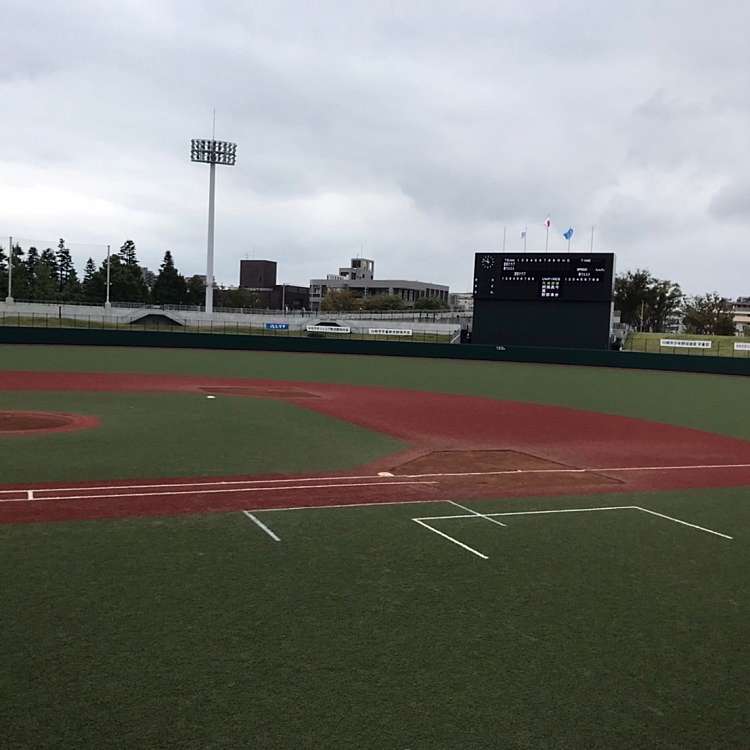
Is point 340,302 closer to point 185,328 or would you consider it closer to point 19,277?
point 19,277

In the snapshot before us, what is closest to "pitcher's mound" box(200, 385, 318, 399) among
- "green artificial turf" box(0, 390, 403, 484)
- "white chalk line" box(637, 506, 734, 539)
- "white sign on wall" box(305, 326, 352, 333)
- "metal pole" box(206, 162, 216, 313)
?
"green artificial turf" box(0, 390, 403, 484)

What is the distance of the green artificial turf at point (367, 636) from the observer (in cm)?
562

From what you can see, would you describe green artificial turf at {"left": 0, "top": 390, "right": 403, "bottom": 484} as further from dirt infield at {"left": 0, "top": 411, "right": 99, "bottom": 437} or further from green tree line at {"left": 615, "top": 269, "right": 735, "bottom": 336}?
green tree line at {"left": 615, "top": 269, "right": 735, "bottom": 336}

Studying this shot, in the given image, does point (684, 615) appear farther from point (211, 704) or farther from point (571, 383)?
point (571, 383)

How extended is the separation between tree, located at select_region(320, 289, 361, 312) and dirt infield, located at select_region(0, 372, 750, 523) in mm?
107656

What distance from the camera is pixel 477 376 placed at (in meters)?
43.1

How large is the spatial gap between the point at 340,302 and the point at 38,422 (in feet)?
391

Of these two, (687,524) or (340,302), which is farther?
(340,302)

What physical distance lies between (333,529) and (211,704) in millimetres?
5109

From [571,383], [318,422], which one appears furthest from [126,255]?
[318,422]

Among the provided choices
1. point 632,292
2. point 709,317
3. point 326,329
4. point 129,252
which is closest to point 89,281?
point 129,252

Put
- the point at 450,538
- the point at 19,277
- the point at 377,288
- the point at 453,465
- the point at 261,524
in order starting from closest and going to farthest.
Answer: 1. the point at 450,538
2. the point at 261,524
3. the point at 453,465
4. the point at 19,277
5. the point at 377,288

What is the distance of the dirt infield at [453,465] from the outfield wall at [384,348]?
82.4 feet

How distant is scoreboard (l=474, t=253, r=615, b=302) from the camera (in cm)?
5122
